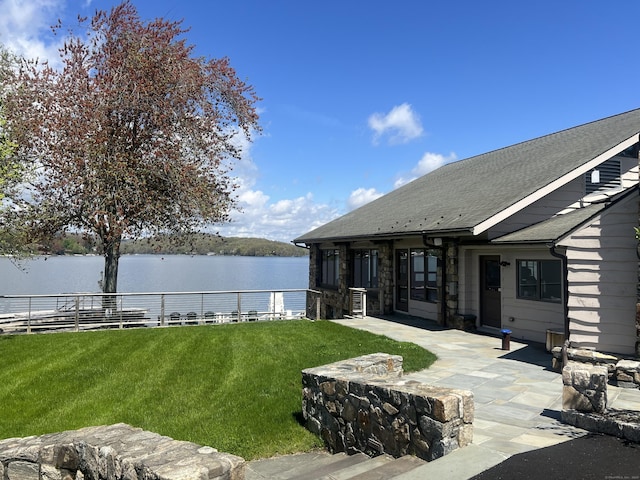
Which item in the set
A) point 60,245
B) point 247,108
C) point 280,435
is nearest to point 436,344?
point 280,435

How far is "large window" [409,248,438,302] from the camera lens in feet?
48.0

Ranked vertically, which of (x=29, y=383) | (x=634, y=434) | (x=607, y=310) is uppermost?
(x=607, y=310)

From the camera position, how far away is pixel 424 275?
15039mm

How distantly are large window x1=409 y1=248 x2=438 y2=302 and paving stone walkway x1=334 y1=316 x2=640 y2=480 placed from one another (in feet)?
7.19

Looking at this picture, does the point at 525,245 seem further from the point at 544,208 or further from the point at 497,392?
the point at 497,392

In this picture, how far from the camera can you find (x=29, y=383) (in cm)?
820

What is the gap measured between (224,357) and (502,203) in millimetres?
7721

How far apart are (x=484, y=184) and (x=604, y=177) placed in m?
3.47

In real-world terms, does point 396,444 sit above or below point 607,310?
below

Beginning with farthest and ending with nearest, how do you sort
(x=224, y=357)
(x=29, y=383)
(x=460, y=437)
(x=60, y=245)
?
(x=60, y=245), (x=224, y=357), (x=29, y=383), (x=460, y=437)

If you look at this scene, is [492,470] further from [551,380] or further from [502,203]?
[502,203]

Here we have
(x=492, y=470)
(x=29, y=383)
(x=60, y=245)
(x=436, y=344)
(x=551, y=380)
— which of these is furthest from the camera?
(x=60, y=245)

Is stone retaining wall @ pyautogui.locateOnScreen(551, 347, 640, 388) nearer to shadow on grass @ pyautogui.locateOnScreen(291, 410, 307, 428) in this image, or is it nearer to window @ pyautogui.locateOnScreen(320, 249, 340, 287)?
shadow on grass @ pyautogui.locateOnScreen(291, 410, 307, 428)

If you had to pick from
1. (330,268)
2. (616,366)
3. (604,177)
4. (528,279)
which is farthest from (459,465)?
(330,268)
